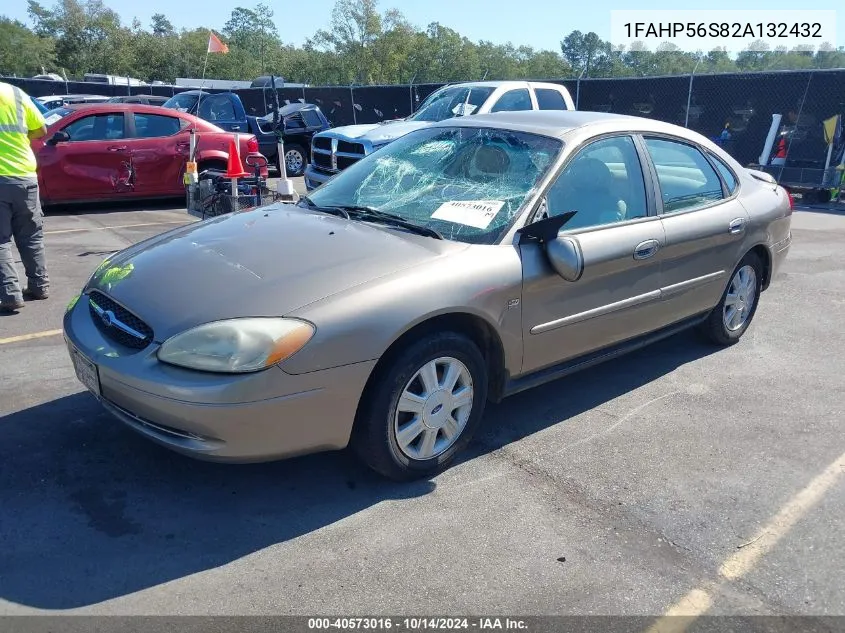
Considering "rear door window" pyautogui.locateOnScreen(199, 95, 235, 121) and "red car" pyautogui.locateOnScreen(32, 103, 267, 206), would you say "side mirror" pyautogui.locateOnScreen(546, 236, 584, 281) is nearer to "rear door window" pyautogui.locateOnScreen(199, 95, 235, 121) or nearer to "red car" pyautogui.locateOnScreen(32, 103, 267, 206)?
"red car" pyautogui.locateOnScreen(32, 103, 267, 206)

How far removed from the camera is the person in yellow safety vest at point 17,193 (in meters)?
5.56

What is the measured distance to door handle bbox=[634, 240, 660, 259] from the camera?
13.4 feet

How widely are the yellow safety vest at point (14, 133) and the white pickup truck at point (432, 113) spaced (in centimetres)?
476

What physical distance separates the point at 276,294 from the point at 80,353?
0.97 metres

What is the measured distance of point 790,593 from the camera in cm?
273

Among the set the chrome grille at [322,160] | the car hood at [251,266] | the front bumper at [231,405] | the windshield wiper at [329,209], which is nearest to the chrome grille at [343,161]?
the chrome grille at [322,160]

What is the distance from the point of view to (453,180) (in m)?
4.05

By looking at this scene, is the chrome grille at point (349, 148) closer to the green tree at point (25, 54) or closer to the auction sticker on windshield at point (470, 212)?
the auction sticker on windshield at point (470, 212)

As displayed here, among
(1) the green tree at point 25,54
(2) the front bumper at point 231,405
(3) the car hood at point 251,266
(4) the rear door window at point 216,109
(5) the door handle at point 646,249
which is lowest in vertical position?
(2) the front bumper at point 231,405

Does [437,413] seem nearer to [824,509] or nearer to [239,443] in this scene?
[239,443]

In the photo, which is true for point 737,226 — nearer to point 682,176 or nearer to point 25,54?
point 682,176

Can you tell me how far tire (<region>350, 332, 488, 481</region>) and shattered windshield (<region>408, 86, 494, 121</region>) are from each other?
319 inches

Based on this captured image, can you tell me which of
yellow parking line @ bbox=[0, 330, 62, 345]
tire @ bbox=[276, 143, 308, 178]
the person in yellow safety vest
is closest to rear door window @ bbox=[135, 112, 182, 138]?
tire @ bbox=[276, 143, 308, 178]

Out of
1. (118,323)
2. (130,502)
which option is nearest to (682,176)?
(118,323)
